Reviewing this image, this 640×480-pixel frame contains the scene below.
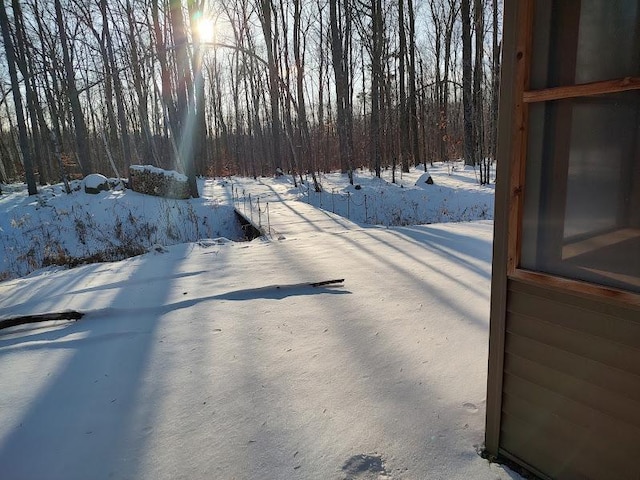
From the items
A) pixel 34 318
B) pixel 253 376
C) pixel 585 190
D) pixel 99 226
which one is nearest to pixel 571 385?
pixel 585 190

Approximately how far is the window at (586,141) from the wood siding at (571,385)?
0.13 metres

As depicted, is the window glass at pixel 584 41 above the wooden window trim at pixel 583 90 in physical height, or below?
above

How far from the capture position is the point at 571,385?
1394mm

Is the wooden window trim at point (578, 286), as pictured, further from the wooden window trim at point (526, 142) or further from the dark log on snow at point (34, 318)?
the dark log on snow at point (34, 318)

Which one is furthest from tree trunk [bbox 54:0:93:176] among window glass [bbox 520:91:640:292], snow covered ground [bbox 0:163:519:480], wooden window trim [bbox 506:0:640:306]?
window glass [bbox 520:91:640:292]

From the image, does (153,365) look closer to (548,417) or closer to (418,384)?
(418,384)

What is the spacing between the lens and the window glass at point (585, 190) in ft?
3.94

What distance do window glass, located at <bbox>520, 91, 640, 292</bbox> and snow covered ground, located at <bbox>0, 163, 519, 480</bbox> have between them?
0.94m

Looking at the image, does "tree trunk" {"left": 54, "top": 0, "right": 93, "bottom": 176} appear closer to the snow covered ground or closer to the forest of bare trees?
the forest of bare trees

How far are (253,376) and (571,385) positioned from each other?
1631 mm

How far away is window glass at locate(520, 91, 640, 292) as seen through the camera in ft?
3.94

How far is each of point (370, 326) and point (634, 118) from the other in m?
2.10

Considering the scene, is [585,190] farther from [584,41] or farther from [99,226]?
[99,226]

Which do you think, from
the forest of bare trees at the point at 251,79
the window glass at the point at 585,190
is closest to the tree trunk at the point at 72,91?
the forest of bare trees at the point at 251,79
